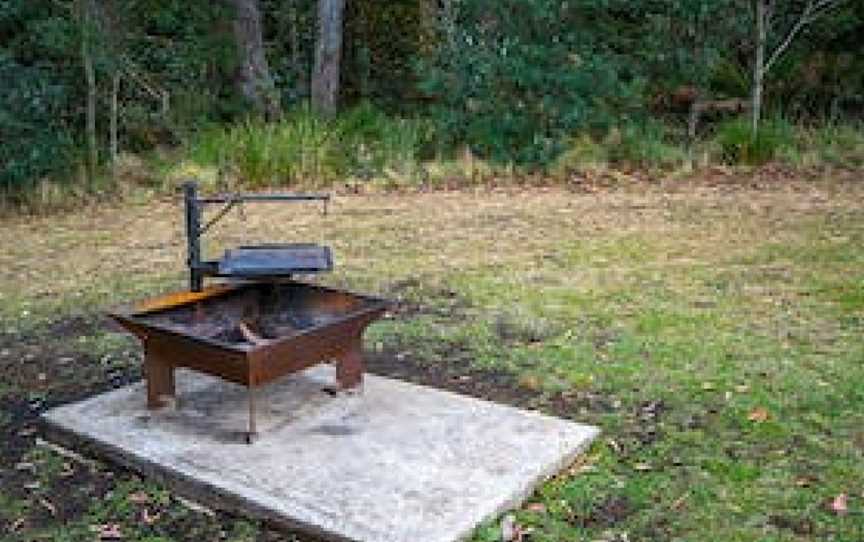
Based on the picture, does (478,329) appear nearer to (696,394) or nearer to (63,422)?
(696,394)

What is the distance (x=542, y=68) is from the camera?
8.93 metres

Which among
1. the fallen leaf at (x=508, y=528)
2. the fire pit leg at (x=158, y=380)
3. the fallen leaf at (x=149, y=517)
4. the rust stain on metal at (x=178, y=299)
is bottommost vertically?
the fallen leaf at (x=149, y=517)

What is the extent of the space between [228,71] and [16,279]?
4.86 meters

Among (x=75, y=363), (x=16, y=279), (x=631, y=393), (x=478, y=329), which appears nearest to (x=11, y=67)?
(x=16, y=279)

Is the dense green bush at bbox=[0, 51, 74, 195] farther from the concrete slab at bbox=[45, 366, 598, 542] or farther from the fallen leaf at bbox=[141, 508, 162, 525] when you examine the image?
the fallen leaf at bbox=[141, 508, 162, 525]

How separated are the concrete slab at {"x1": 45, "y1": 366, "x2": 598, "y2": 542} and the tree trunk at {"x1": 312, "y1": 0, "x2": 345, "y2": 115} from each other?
701 cm

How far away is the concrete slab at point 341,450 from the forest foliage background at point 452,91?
478 centimetres

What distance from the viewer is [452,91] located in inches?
360

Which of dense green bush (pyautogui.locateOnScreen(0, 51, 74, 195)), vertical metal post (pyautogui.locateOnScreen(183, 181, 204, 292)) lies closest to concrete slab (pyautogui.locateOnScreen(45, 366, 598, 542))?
vertical metal post (pyautogui.locateOnScreen(183, 181, 204, 292))

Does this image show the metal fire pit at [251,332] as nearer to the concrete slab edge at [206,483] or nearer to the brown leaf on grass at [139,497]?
the concrete slab edge at [206,483]

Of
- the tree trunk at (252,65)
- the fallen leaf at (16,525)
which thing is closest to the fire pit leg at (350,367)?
the fallen leaf at (16,525)

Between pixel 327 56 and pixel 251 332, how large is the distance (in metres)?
7.35

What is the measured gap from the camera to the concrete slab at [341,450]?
118 inches

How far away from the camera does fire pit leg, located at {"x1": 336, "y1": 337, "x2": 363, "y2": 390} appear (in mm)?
3770
